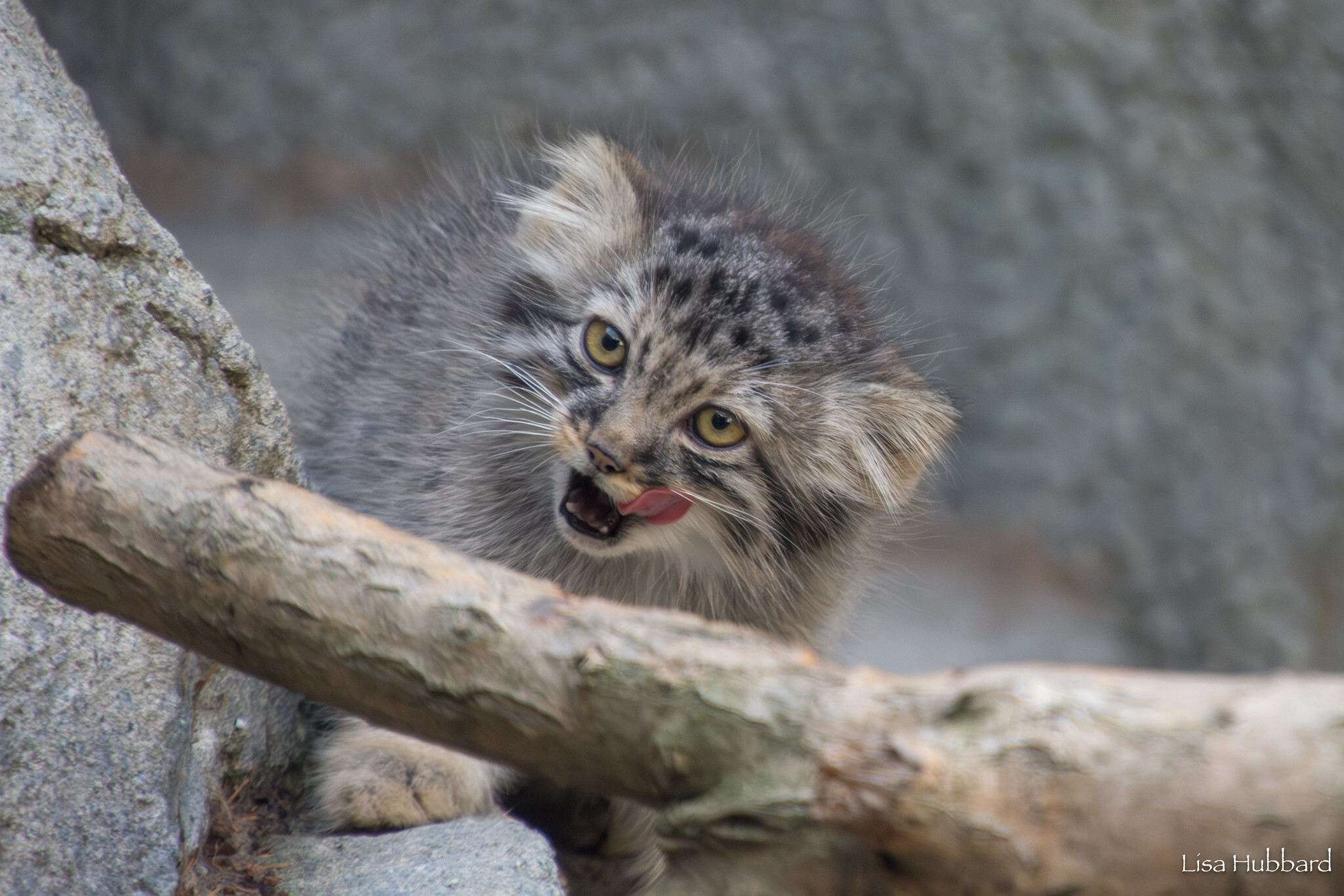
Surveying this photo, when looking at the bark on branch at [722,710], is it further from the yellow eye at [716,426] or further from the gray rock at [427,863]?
the yellow eye at [716,426]

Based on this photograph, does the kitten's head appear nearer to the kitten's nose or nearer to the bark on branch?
the kitten's nose

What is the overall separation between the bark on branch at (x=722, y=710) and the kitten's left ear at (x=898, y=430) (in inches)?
45.9

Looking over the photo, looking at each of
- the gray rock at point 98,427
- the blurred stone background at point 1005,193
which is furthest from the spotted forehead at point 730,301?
the blurred stone background at point 1005,193

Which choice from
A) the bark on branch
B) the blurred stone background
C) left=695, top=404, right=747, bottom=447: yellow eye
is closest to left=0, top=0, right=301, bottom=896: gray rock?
the bark on branch

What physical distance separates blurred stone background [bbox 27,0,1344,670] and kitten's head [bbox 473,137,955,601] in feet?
5.01

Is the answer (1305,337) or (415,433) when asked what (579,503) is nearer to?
(415,433)

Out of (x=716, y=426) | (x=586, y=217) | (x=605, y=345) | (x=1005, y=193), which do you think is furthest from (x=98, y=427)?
(x=1005, y=193)

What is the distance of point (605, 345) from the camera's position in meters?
2.38

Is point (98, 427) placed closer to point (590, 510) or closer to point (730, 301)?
point (590, 510)

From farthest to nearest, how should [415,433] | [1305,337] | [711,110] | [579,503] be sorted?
[711,110] < [1305,337] < [415,433] < [579,503]

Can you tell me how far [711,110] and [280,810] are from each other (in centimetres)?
343

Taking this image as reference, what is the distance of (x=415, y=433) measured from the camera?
114 inches

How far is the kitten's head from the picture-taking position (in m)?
2.26

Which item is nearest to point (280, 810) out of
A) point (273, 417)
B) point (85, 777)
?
point (85, 777)
